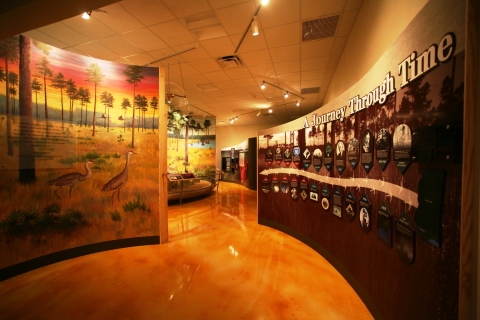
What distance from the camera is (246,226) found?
482 cm

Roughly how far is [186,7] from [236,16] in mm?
832

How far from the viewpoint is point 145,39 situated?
Result: 13.1ft

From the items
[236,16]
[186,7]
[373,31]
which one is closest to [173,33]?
[186,7]

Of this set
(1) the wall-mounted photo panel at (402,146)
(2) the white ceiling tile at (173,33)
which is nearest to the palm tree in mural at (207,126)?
(2) the white ceiling tile at (173,33)

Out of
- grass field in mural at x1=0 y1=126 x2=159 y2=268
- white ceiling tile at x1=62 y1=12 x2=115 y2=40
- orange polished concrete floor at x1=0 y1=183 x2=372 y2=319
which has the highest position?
white ceiling tile at x1=62 y1=12 x2=115 y2=40

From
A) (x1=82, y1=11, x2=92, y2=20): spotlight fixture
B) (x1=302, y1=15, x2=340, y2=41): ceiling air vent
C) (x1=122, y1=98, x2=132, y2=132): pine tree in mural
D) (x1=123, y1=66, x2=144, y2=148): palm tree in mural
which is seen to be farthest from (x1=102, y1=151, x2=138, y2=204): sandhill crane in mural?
(x1=302, y1=15, x2=340, y2=41): ceiling air vent

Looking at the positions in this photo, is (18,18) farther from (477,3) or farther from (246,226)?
(246,226)

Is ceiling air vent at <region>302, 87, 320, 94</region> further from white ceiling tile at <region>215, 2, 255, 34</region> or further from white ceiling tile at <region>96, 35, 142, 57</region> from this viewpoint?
white ceiling tile at <region>96, 35, 142, 57</region>

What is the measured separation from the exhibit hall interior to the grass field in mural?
20 millimetres

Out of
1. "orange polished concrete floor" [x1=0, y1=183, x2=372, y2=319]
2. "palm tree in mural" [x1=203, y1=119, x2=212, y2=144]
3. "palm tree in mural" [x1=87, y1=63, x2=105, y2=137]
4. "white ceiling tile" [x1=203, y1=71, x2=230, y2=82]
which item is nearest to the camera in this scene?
"orange polished concrete floor" [x1=0, y1=183, x2=372, y2=319]

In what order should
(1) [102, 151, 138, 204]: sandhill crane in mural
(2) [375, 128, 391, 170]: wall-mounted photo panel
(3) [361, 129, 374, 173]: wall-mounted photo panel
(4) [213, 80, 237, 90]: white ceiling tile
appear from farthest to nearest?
(4) [213, 80, 237, 90]: white ceiling tile, (1) [102, 151, 138, 204]: sandhill crane in mural, (3) [361, 129, 374, 173]: wall-mounted photo panel, (2) [375, 128, 391, 170]: wall-mounted photo panel

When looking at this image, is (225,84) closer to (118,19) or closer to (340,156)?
(118,19)

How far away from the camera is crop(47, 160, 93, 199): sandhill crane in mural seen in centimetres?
307

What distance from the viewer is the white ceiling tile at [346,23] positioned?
10.6 feet
